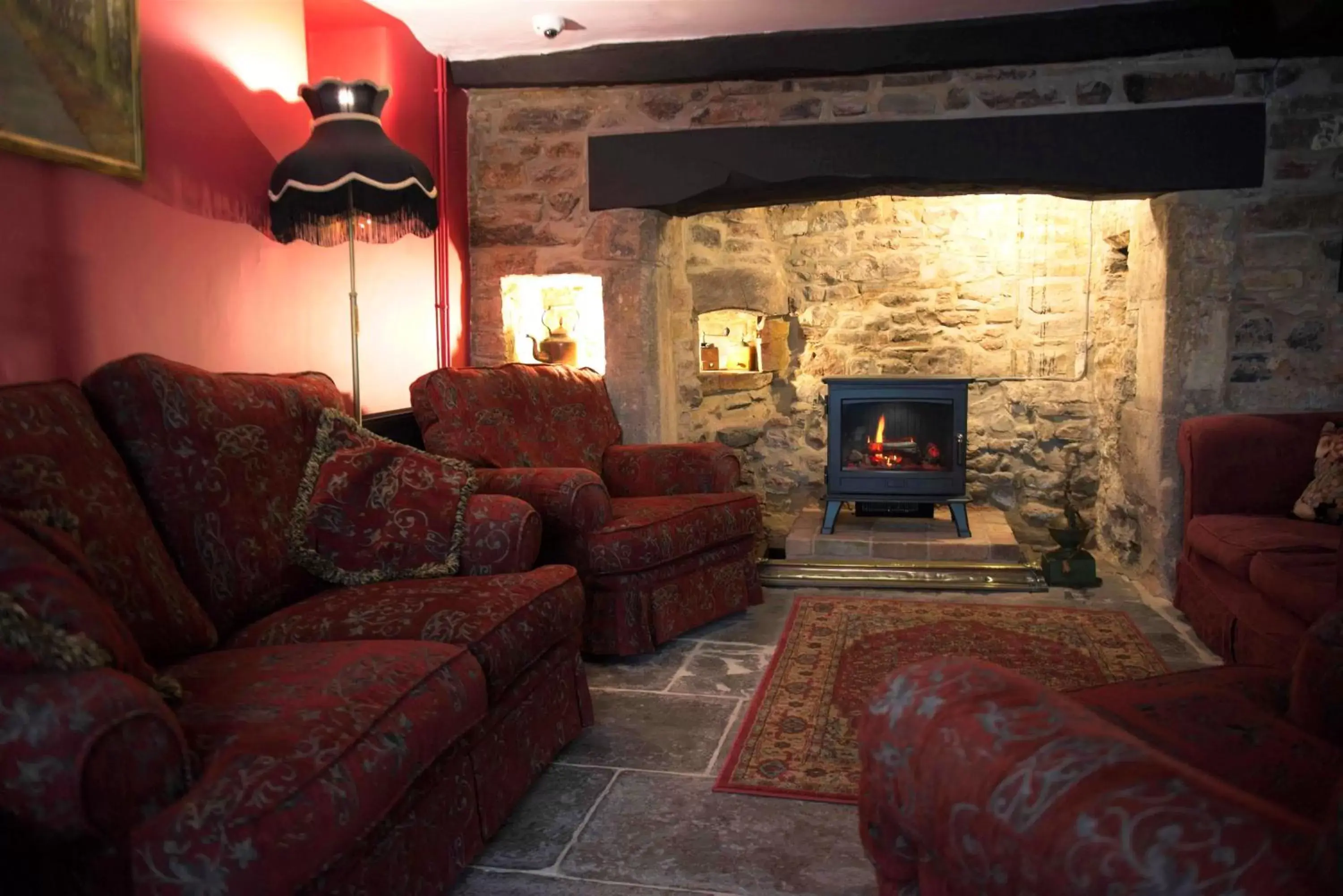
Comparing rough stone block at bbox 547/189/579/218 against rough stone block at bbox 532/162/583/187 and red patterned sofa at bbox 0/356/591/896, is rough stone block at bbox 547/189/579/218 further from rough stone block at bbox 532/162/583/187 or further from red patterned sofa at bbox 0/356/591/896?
red patterned sofa at bbox 0/356/591/896

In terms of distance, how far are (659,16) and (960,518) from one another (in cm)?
262

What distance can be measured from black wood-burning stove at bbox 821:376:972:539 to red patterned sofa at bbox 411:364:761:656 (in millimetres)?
814

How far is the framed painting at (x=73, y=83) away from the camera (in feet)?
6.67

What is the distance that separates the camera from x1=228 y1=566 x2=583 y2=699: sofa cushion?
197 cm

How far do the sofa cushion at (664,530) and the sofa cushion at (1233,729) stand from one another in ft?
5.82

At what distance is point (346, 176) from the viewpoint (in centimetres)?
281

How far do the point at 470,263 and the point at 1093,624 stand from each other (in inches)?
123

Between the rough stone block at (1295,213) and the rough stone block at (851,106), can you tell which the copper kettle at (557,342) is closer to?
the rough stone block at (851,106)

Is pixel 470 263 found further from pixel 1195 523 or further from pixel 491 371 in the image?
pixel 1195 523

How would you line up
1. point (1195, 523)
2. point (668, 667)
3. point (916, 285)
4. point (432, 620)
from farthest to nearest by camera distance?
point (916, 285) < point (1195, 523) < point (668, 667) < point (432, 620)

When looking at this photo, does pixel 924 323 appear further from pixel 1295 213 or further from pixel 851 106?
pixel 1295 213

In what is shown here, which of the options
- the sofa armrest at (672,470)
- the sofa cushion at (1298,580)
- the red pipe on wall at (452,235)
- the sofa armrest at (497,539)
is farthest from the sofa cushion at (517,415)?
the sofa cushion at (1298,580)

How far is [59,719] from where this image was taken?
1.18 metres

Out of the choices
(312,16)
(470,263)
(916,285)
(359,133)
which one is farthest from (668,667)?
(916,285)
